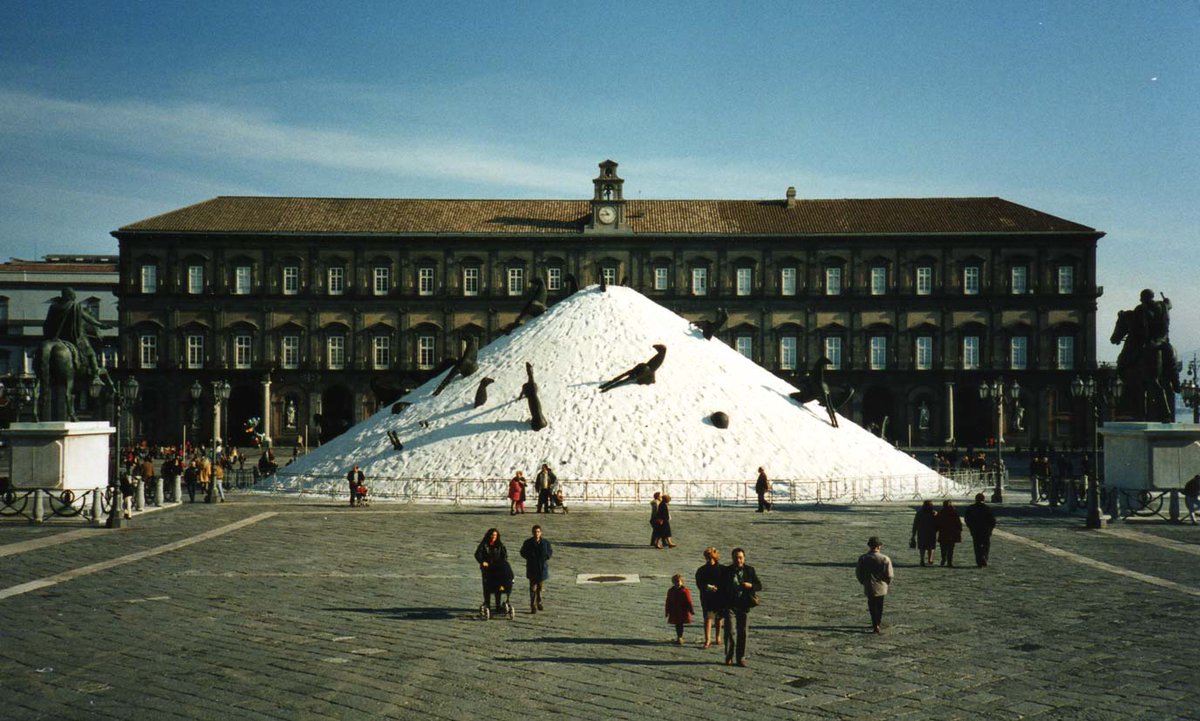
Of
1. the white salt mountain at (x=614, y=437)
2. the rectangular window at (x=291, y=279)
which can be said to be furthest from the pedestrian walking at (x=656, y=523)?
the rectangular window at (x=291, y=279)

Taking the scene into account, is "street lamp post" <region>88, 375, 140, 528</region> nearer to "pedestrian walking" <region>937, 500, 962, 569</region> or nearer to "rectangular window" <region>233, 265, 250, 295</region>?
"pedestrian walking" <region>937, 500, 962, 569</region>

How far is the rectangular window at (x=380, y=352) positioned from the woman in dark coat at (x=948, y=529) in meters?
63.8

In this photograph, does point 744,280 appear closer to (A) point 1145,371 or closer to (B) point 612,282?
(B) point 612,282

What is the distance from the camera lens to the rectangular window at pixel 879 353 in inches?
3068

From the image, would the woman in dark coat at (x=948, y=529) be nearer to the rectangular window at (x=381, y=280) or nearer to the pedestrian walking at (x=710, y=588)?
the pedestrian walking at (x=710, y=588)

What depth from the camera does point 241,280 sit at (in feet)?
261

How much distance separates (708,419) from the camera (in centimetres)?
3741

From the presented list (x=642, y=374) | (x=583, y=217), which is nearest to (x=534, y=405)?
(x=642, y=374)

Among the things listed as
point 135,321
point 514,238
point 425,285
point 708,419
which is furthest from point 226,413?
point 708,419

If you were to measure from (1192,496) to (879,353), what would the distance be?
51353 millimetres

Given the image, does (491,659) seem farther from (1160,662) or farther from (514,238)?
(514,238)

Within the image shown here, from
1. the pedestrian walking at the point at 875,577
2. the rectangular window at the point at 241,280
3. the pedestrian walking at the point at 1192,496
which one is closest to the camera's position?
the pedestrian walking at the point at 875,577

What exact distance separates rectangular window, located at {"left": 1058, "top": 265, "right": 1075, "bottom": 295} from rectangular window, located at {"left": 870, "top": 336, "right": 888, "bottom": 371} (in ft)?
42.8

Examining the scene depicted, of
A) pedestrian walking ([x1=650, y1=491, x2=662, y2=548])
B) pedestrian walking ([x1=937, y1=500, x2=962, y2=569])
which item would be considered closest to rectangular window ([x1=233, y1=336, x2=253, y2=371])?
pedestrian walking ([x1=650, y1=491, x2=662, y2=548])
